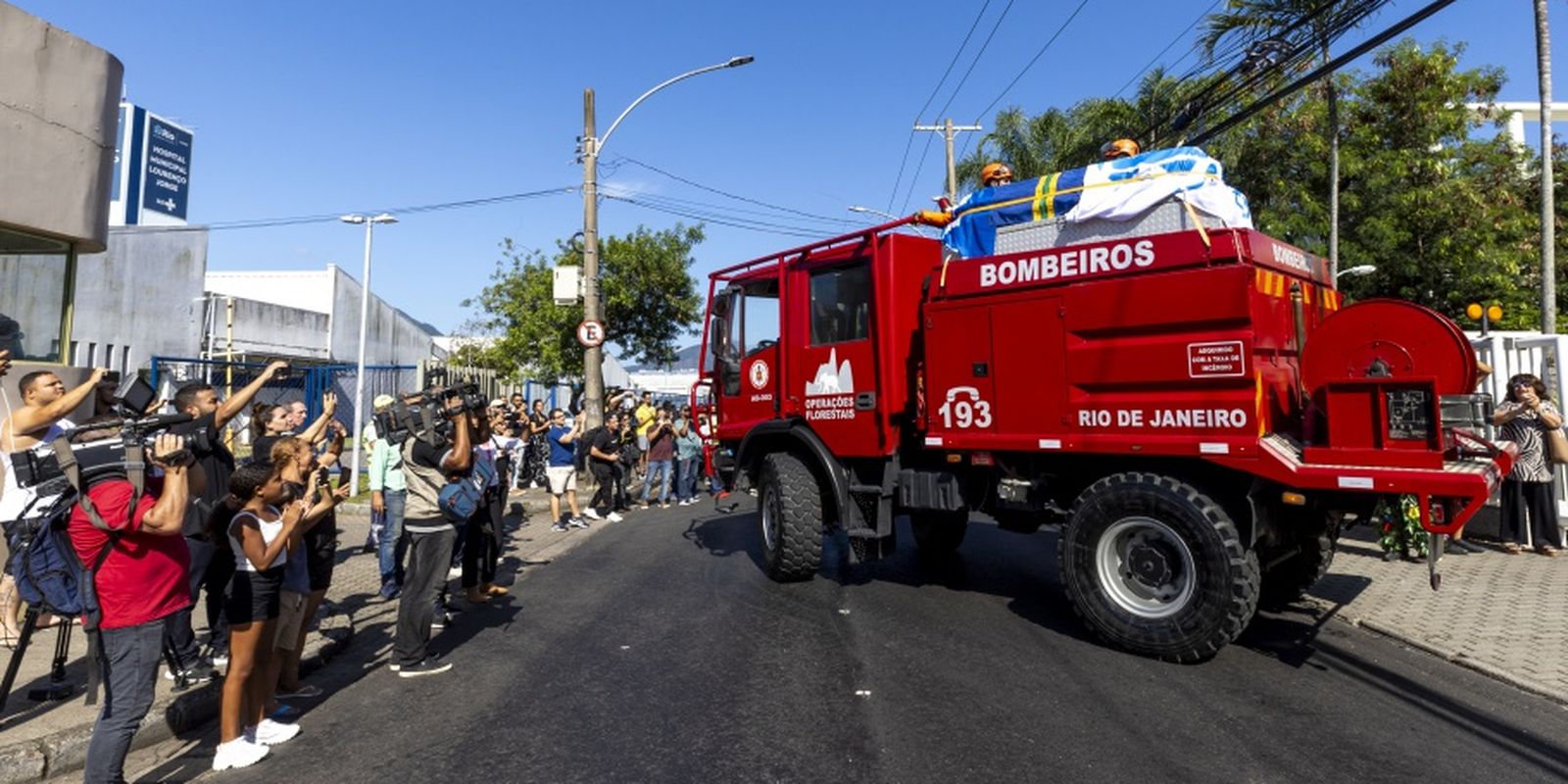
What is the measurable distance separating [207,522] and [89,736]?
1.13 meters

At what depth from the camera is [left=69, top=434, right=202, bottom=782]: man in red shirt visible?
337 centimetres

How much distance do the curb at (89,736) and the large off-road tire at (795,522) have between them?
352 cm

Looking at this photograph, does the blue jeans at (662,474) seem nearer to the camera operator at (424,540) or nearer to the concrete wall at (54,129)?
the concrete wall at (54,129)

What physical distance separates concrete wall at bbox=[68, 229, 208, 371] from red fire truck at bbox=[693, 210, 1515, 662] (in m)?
20.4

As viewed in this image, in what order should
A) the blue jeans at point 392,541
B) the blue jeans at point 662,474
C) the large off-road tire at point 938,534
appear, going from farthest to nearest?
the blue jeans at point 662,474 → the large off-road tire at point 938,534 → the blue jeans at point 392,541

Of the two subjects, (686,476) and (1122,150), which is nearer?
(1122,150)

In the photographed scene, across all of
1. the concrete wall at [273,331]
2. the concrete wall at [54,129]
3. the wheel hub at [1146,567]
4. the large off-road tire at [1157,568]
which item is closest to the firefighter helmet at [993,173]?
the large off-road tire at [1157,568]

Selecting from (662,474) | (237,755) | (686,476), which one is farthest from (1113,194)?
(686,476)

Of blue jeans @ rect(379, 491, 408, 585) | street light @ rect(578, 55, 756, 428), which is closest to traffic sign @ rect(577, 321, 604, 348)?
street light @ rect(578, 55, 756, 428)

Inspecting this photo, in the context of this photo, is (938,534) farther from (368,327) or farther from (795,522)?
(368,327)

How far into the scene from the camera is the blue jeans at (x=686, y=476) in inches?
596

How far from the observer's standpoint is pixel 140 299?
2252 centimetres

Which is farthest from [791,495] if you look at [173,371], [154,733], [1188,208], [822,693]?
[173,371]

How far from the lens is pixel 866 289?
714 cm
